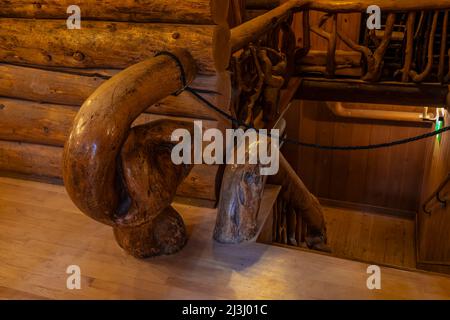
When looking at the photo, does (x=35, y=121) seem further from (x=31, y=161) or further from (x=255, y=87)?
(x=255, y=87)

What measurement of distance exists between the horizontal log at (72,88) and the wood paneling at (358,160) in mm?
3686

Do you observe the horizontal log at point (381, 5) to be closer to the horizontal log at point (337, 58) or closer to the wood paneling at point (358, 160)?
the horizontal log at point (337, 58)

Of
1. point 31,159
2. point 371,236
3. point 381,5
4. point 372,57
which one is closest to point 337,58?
point 372,57

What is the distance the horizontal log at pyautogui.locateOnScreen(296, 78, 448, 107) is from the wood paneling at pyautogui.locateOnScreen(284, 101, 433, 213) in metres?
0.97

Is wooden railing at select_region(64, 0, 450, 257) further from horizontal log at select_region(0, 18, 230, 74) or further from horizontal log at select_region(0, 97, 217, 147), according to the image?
horizontal log at select_region(0, 97, 217, 147)

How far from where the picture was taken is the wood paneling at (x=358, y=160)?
5.83m

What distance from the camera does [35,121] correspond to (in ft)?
9.37

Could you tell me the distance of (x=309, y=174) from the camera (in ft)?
21.2

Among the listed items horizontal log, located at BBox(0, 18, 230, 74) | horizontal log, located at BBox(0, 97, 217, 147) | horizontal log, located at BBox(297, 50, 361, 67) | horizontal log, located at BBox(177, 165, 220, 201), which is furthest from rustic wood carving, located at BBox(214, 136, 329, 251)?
horizontal log, located at BBox(297, 50, 361, 67)

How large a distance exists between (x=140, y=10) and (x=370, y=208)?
5.01m

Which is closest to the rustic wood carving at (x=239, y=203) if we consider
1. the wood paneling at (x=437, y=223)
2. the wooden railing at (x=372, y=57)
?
the wooden railing at (x=372, y=57)

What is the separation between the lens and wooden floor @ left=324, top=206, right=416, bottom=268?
17.2ft

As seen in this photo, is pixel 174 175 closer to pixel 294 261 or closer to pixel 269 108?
pixel 294 261

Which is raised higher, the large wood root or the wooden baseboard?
the large wood root
